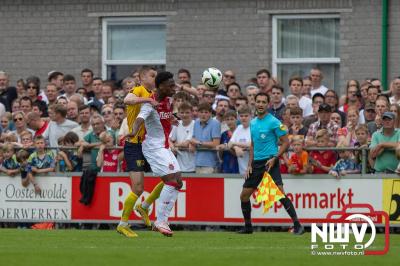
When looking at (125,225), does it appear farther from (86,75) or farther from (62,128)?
(86,75)

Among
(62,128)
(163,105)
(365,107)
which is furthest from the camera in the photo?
(62,128)

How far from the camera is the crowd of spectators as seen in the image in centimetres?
2144

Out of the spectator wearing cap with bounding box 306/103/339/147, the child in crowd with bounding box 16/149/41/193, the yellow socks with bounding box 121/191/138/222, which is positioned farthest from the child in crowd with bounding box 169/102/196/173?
the yellow socks with bounding box 121/191/138/222

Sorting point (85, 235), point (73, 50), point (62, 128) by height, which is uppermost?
point (73, 50)

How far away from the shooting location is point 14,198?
23203 mm

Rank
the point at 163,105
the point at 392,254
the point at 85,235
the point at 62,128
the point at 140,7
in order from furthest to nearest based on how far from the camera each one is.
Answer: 1. the point at 140,7
2. the point at 62,128
3. the point at 85,235
4. the point at 163,105
5. the point at 392,254

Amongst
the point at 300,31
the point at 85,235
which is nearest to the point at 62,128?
the point at 85,235

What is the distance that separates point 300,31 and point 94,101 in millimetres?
5196

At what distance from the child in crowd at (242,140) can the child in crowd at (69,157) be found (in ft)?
9.54

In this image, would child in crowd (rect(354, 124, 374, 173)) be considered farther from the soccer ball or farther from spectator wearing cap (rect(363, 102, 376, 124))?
the soccer ball

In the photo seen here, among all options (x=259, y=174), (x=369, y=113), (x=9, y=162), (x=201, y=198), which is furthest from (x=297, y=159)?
(x=9, y=162)

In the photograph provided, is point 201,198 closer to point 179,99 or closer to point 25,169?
point 179,99

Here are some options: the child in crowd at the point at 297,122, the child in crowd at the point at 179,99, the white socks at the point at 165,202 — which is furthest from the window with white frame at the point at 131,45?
the white socks at the point at 165,202

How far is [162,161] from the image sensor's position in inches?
707
